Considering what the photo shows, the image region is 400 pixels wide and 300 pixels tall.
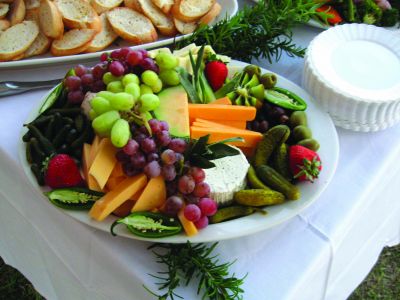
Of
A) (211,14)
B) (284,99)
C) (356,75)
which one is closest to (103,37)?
(211,14)

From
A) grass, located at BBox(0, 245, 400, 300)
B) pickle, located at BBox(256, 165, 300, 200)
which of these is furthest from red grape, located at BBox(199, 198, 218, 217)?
grass, located at BBox(0, 245, 400, 300)

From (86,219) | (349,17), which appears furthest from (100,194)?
(349,17)

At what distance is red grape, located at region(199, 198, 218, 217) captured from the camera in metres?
0.67

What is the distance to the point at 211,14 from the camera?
3.80ft

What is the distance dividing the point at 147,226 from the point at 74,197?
128mm

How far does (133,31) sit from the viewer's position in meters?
1.11

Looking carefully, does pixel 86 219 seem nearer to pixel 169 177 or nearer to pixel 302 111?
pixel 169 177

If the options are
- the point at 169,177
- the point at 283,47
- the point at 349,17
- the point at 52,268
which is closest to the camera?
the point at 169,177

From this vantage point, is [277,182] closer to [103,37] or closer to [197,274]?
[197,274]

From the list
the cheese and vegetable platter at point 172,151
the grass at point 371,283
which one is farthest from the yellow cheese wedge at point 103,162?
the grass at point 371,283

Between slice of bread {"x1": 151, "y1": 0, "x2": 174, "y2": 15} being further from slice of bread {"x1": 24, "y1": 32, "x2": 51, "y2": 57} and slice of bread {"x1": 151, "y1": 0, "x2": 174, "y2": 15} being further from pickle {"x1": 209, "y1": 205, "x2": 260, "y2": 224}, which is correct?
pickle {"x1": 209, "y1": 205, "x2": 260, "y2": 224}

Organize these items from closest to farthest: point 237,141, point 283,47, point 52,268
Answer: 1. point 237,141
2. point 52,268
3. point 283,47

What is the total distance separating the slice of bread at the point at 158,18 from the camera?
3.73 ft

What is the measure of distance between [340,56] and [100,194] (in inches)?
22.8
